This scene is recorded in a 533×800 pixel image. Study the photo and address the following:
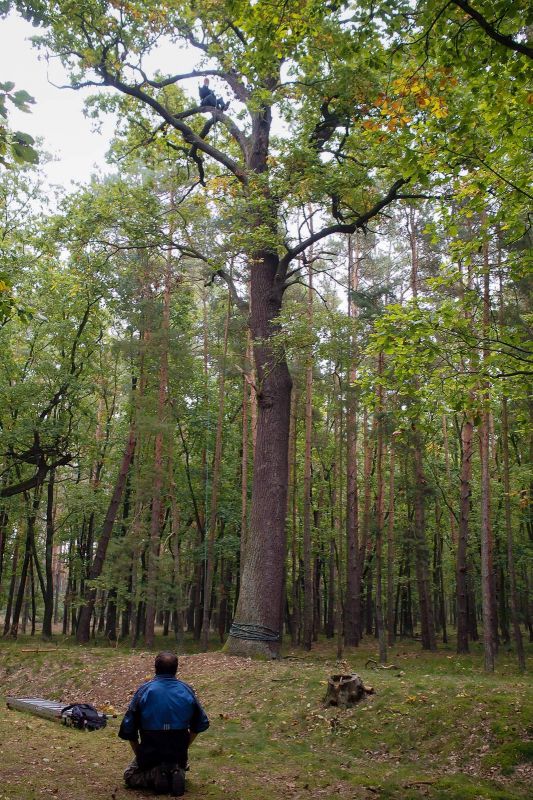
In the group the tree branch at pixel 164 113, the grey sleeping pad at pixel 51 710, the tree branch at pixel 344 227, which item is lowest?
the grey sleeping pad at pixel 51 710

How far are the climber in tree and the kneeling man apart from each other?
1226 centimetres

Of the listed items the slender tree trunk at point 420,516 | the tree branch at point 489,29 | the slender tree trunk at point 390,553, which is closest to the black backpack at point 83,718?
the tree branch at point 489,29

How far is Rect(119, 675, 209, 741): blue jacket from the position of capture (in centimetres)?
485

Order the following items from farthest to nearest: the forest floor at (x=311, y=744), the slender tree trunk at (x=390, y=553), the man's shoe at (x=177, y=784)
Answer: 1. the slender tree trunk at (x=390, y=553)
2. the forest floor at (x=311, y=744)
3. the man's shoe at (x=177, y=784)

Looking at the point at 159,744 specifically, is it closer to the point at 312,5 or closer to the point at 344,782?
the point at 344,782

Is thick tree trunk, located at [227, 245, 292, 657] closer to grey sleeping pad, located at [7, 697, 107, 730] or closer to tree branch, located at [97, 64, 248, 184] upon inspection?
tree branch, located at [97, 64, 248, 184]

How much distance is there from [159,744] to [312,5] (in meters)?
6.67

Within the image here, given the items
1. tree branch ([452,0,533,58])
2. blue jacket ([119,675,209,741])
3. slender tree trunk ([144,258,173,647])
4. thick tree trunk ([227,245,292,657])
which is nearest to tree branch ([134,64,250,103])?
thick tree trunk ([227,245,292,657])

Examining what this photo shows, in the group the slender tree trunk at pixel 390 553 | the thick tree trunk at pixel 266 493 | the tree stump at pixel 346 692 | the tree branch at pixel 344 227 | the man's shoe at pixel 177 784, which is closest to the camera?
the man's shoe at pixel 177 784

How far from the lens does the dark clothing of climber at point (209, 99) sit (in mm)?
13133

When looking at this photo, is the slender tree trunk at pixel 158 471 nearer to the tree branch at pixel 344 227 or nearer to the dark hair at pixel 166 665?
the tree branch at pixel 344 227

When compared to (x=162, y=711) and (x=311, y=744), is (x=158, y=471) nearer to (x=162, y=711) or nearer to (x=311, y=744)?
(x=311, y=744)

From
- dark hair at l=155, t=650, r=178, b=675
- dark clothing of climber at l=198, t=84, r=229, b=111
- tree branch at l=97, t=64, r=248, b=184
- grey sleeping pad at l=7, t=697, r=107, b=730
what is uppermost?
dark clothing of climber at l=198, t=84, r=229, b=111

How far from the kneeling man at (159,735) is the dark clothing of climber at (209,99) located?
12.3m
